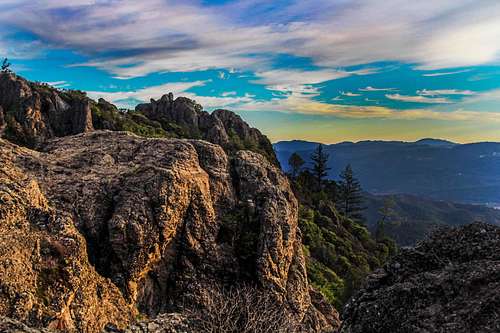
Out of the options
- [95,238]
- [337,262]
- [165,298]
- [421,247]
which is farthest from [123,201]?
[337,262]

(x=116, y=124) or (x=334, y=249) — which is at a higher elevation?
(x=116, y=124)

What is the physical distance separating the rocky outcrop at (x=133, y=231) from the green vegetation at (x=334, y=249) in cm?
1540

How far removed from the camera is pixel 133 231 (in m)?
17.7

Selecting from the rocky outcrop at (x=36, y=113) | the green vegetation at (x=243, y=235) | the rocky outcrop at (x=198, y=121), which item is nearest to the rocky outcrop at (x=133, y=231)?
the green vegetation at (x=243, y=235)

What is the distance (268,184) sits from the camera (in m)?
24.5

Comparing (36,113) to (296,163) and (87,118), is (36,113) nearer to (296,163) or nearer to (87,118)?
(87,118)

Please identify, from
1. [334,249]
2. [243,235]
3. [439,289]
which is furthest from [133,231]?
[334,249]

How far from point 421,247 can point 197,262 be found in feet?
39.0

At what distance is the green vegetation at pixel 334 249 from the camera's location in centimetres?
4556

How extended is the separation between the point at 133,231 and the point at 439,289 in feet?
41.7

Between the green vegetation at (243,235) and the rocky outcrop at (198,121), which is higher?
the rocky outcrop at (198,121)

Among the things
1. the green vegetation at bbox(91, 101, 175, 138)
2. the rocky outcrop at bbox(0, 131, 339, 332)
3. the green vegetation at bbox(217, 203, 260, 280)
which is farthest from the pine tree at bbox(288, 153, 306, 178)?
the green vegetation at bbox(217, 203, 260, 280)

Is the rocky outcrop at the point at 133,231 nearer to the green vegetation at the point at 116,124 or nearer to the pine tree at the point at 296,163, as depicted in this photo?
the green vegetation at the point at 116,124

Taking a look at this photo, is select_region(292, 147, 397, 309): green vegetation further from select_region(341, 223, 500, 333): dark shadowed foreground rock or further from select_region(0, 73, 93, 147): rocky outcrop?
select_region(0, 73, 93, 147): rocky outcrop
